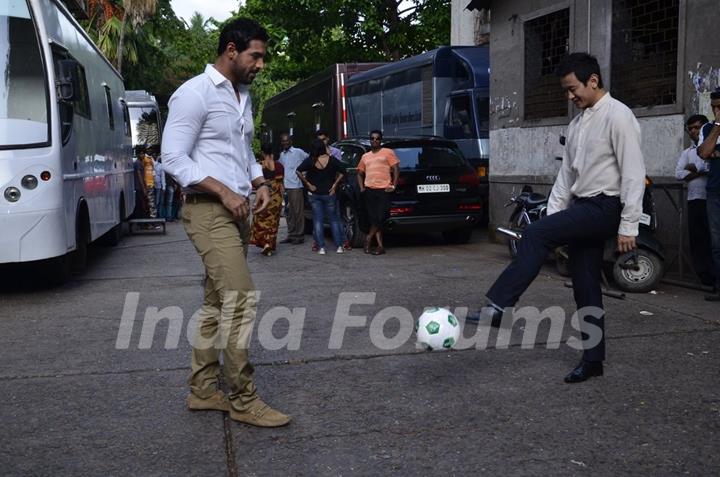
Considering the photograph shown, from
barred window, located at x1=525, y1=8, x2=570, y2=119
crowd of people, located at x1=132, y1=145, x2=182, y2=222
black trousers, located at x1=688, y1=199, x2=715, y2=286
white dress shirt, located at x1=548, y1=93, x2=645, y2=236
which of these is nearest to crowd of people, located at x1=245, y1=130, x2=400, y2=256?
barred window, located at x1=525, y1=8, x2=570, y2=119

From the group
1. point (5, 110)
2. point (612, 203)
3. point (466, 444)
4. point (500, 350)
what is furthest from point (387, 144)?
point (466, 444)

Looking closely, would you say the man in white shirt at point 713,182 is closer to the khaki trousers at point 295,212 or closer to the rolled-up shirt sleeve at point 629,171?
the rolled-up shirt sleeve at point 629,171

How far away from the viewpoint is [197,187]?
412 centimetres

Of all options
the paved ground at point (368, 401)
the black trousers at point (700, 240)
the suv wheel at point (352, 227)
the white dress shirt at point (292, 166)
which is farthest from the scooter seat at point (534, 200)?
the white dress shirt at point (292, 166)

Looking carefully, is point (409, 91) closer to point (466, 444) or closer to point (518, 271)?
point (518, 271)

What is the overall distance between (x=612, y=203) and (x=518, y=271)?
0.66m

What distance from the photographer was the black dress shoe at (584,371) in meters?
4.93

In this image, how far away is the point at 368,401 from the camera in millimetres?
4648

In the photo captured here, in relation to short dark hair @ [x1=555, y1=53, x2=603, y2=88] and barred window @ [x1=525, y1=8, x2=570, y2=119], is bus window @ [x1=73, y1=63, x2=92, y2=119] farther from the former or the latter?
short dark hair @ [x1=555, y1=53, x2=603, y2=88]

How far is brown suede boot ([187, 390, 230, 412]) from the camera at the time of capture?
4449 millimetres

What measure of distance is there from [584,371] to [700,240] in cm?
436

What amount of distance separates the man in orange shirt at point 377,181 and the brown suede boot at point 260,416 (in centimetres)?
813

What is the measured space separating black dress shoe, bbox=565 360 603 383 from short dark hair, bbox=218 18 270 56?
8.57 ft

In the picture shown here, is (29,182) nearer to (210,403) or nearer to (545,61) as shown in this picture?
(210,403)
